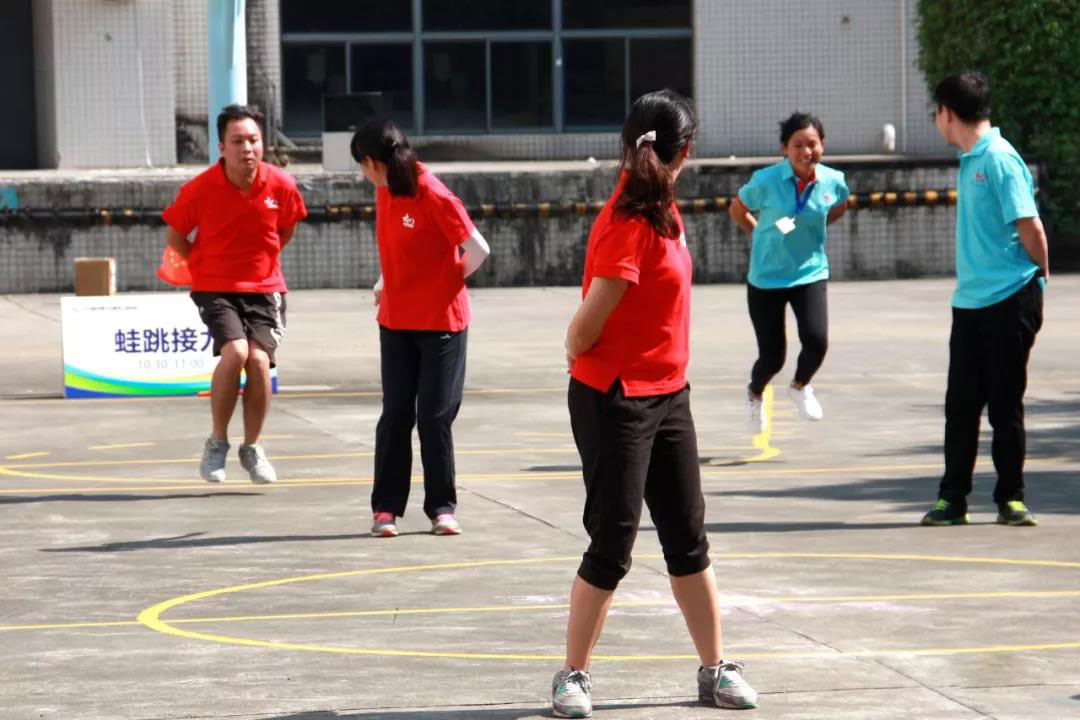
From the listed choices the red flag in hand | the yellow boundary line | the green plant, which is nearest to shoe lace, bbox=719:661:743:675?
the yellow boundary line

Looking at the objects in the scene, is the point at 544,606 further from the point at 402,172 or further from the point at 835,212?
the point at 835,212

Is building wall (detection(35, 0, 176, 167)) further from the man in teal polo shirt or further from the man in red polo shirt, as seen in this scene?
the man in teal polo shirt

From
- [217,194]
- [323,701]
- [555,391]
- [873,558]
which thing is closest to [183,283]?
[555,391]

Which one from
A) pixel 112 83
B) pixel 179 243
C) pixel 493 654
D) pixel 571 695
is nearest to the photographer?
pixel 571 695

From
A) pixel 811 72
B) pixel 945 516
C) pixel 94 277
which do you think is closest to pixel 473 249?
pixel 945 516

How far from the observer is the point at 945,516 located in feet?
32.7

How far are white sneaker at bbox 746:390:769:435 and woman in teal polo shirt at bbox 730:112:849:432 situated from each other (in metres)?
0.23

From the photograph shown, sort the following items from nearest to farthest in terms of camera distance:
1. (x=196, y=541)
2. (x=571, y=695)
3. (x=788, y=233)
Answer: (x=571, y=695) → (x=196, y=541) → (x=788, y=233)

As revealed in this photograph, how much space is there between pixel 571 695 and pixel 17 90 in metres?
25.6

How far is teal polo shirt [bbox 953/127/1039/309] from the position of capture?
974 centimetres

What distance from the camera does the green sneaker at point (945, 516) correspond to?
32.7 feet

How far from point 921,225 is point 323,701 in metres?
20.0

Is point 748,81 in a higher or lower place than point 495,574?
higher

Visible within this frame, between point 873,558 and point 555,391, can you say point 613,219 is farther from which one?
point 555,391
